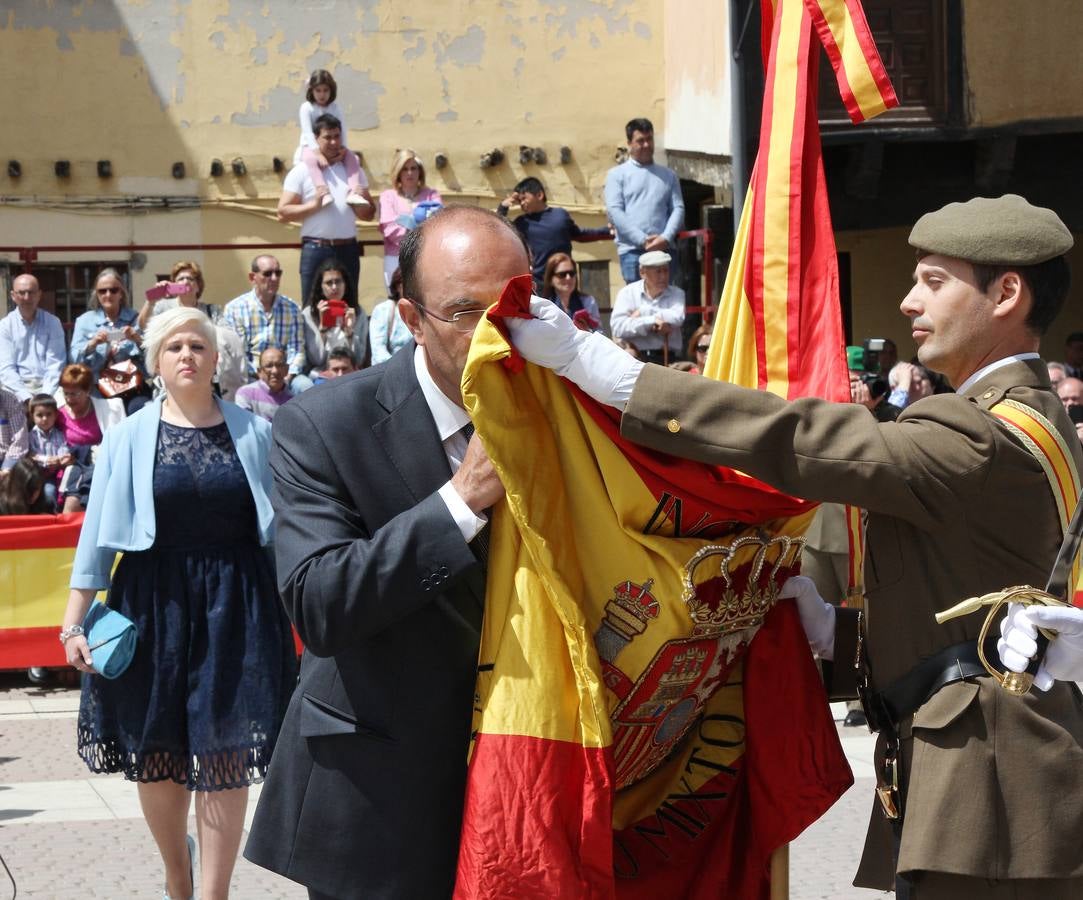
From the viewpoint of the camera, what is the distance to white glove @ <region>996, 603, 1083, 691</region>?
2.93 metres

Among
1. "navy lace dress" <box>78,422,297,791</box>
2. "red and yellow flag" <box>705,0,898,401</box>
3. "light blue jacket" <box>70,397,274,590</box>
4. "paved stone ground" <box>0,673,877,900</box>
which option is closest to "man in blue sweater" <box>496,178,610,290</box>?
"paved stone ground" <box>0,673,877,900</box>

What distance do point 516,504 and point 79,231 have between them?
15.4 meters

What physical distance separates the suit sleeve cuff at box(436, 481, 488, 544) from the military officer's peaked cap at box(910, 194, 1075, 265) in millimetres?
1020

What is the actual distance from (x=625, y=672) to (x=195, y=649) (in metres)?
2.44

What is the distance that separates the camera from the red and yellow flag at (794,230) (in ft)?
11.6

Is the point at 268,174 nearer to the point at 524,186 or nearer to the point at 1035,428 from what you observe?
the point at 524,186

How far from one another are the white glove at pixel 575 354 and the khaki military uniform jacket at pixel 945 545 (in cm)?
4

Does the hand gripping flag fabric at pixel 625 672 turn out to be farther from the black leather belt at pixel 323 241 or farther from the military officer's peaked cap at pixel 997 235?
the black leather belt at pixel 323 241

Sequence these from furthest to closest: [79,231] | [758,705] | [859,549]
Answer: [79,231], [859,549], [758,705]

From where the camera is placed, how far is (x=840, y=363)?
3.47 metres

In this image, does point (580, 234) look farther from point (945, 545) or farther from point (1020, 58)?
point (945, 545)

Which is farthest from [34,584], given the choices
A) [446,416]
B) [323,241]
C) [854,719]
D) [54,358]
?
[446,416]

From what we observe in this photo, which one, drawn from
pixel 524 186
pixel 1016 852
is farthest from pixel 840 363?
pixel 524 186

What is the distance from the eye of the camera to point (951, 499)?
299cm
